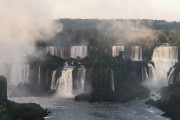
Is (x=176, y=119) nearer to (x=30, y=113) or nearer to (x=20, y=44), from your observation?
(x=30, y=113)

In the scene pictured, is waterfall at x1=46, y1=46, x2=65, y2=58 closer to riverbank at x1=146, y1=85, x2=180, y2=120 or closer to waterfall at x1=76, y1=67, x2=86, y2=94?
waterfall at x1=76, y1=67, x2=86, y2=94

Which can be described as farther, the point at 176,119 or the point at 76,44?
the point at 76,44

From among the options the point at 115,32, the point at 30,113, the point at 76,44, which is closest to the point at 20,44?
the point at 76,44

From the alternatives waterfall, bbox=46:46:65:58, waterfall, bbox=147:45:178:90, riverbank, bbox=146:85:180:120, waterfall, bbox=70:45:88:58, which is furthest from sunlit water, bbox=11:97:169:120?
waterfall, bbox=70:45:88:58

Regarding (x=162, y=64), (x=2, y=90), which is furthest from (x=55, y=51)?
(x=2, y=90)

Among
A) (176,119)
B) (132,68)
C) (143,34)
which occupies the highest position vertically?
(143,34)

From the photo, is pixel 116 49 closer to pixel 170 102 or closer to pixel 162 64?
pixel 162 64

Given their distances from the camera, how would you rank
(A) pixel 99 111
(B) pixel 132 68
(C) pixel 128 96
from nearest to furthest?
(A) pixel 99 111
(C) pixel 128 96
(B) pixel 132 68

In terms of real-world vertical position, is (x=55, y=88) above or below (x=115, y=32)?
below
